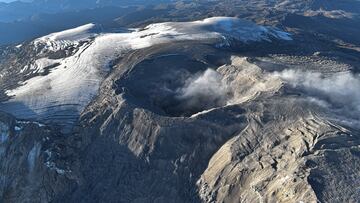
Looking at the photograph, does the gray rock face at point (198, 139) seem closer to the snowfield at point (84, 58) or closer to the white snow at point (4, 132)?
the white snow at point (4, 132)

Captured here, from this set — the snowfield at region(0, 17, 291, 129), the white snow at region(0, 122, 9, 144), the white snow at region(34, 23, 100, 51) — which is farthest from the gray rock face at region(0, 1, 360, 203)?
the white snow at region(34, 23, 100, 51)

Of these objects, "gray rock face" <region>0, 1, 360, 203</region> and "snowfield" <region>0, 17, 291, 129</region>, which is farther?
"snowfield" <region>0, 17, 291, 129</region>

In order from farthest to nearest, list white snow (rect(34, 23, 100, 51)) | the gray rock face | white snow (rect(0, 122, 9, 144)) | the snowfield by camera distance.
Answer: white snow (rect(34, 23, 100, 51)) → the snowfield → white snow (rect(0, 122, 9, 144)) → the gray rock face

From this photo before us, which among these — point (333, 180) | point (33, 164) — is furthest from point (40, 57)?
point (333, 180)

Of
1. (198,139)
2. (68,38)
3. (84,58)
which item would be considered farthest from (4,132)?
(68,38)

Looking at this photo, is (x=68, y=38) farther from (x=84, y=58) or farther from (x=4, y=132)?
(x=4, y=132)

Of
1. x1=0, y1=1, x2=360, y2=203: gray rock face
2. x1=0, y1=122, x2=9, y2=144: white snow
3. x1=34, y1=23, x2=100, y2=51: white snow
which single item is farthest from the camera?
x1=34, y1=23, x2=100, y2=51: white snow

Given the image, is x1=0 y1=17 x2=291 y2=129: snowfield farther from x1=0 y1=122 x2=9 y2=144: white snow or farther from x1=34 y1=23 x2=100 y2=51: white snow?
x1=0 y1=122 x2=9 y2=144: white snow
